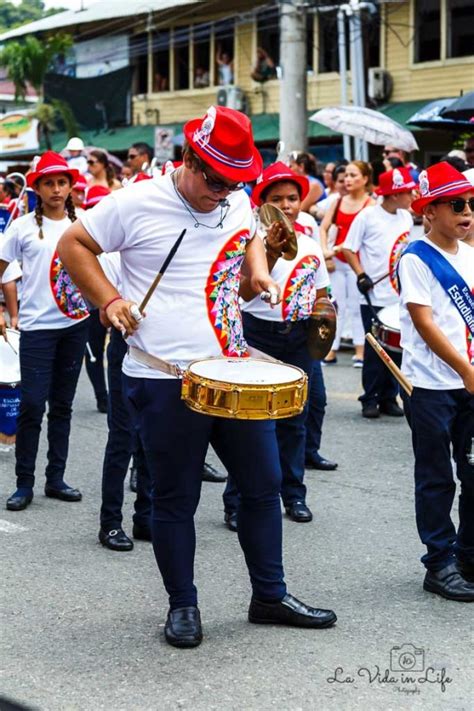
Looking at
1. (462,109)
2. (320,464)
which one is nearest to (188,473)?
(320,464)

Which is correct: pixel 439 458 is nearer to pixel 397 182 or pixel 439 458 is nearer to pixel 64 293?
pixel 64 293

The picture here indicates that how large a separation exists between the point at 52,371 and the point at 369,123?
802 cm

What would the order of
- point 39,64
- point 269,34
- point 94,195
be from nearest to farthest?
point 94,195 → point 269,34 → point 39,64

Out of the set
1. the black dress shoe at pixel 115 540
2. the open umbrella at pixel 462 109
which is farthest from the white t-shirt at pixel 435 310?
the open umbrella at pixel 462 109

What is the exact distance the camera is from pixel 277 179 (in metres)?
6.43

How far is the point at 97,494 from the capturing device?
23.9 feet

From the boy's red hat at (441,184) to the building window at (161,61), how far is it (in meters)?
27.8

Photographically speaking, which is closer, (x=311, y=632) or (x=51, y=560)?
(x=311, y=632)

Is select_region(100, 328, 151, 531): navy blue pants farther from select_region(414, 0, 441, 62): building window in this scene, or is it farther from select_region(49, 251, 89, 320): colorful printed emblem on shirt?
select_region(414, 0, 441, 62): building window

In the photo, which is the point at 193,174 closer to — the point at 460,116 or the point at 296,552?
the point at 296,552

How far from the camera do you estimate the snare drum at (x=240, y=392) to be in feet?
14.0

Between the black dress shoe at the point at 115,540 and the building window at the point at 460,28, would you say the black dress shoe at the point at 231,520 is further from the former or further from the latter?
the building window at the point at 460,28

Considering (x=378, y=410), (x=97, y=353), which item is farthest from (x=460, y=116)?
(x=97, y=353)

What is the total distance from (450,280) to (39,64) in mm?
31531
